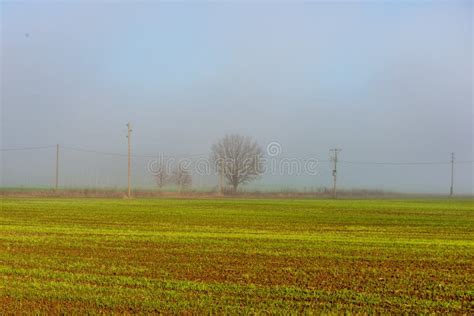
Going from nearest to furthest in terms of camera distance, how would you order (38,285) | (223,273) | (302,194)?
(38,285)
(223,273)
(302,194)

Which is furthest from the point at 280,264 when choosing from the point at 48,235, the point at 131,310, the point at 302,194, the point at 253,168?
the point at 253,168

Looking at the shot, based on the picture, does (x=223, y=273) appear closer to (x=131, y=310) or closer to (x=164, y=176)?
(x=131, y=310)

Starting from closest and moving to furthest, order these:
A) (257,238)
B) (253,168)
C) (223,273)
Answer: (223,273) < (257,238) < (253,168)

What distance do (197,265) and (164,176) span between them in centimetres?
9605

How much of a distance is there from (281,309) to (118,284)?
396 centimetres

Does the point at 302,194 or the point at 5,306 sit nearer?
the point at 5,306

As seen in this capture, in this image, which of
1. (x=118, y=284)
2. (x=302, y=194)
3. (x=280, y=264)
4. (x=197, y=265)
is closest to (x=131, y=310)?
(x=118, y=284)

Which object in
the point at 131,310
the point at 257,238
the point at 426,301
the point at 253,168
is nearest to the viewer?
the point at 131,310

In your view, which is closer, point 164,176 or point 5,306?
point 5,306

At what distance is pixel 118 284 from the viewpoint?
404 inches

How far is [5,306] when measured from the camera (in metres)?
8.41

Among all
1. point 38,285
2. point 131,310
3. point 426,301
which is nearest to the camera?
point 131,310

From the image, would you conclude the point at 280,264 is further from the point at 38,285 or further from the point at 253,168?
the point at 253,168

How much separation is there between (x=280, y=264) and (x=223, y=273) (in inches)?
83.3
